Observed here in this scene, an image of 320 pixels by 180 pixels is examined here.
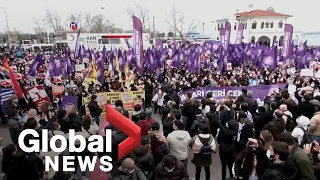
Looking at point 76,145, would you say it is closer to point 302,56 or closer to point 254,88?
point 254,88

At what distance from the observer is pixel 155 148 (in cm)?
495

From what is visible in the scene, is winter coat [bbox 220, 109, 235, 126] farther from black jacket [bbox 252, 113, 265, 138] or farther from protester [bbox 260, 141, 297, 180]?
protester [bbox 260, 141, 297, 180]

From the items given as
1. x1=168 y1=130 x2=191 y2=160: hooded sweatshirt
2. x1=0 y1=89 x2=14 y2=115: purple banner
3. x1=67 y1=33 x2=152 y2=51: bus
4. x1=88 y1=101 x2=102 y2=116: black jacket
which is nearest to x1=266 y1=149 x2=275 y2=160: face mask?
x1=168 y1=130 x2=191 y2=160: hooded sweatshirt

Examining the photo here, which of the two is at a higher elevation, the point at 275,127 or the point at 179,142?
the point at 275,127

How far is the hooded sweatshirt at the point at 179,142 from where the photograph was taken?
16.9 ft

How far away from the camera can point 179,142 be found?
203 inches

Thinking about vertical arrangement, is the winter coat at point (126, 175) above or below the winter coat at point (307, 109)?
below

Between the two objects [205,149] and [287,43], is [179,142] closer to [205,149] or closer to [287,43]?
[205,149]

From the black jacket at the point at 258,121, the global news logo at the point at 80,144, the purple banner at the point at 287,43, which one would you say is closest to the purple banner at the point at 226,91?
the black jacket at the point at 258,121

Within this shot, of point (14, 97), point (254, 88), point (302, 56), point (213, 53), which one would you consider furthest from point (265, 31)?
point (14, 97)

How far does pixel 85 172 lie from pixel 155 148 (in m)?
1.77

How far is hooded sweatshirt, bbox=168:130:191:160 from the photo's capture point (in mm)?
5164

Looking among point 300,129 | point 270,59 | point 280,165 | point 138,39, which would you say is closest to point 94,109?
point 138,39

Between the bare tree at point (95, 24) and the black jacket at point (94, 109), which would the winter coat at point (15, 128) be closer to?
the black jacket at point (94, 109)
